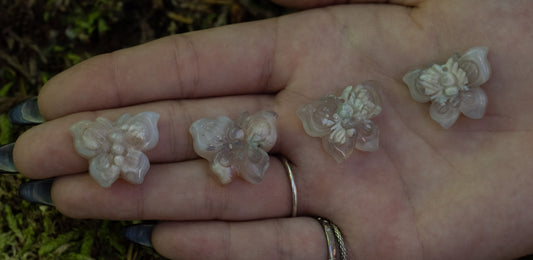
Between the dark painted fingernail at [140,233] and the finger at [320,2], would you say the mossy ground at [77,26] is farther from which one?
the dark painted fingernail at [140,233]

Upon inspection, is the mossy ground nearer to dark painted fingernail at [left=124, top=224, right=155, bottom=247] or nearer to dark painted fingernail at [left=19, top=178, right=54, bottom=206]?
dark painted fingernail at [left=19, top=178, right=54, bottom=206]

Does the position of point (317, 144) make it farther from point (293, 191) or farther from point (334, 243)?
point (334, 243)

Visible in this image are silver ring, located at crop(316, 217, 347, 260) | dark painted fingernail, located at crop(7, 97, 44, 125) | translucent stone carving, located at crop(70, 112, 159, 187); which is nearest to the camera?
translucent stone carving, located at crop(70, 112, 159, 187)

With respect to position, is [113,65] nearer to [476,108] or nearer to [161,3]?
[161,3]

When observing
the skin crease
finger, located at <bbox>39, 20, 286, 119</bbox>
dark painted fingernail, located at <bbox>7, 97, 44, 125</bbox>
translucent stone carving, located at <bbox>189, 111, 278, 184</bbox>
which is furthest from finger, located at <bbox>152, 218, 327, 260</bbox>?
dark painted fingernail, located at <bbox>7, 97, 44, 125</bbox>

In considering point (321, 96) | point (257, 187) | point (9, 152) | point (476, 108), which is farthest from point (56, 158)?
point (476, 108)

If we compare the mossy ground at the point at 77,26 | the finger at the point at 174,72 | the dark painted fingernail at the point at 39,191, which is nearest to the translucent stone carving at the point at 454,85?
the finger at the point at 174,72
